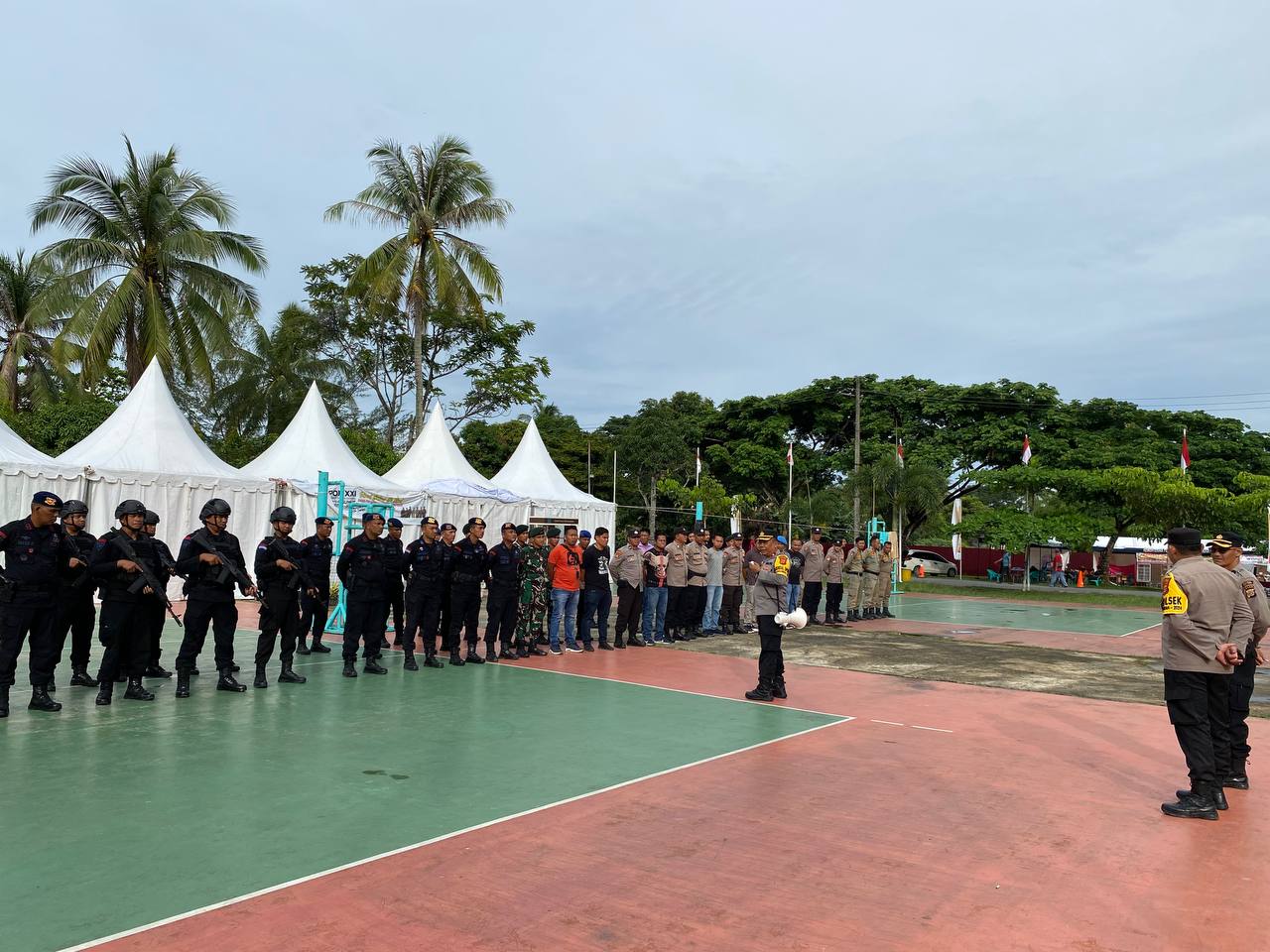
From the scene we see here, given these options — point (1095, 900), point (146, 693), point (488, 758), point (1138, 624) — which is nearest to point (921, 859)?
point (1095, 900)

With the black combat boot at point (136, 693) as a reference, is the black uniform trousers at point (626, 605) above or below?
above

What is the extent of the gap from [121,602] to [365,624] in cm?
270

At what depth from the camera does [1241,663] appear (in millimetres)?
6129

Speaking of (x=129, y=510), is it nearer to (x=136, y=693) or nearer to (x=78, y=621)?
(x=78, y=621)

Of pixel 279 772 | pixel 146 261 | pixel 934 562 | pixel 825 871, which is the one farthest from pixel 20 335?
pixel 934 562

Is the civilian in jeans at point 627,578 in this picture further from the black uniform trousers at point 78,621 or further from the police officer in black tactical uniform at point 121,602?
the black uniform trousers at point 78,621

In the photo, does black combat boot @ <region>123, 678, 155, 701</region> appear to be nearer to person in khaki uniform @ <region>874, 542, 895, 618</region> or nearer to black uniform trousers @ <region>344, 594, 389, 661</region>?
black uniform trousers @ <region>344, 594, 389, 661</region>

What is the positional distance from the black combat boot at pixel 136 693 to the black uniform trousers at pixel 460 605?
3.58 meters

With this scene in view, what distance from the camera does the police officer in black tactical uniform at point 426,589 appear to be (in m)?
10.5

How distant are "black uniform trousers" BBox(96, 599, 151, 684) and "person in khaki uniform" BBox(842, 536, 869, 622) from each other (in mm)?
13235

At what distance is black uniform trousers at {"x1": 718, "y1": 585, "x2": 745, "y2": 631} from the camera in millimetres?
15602

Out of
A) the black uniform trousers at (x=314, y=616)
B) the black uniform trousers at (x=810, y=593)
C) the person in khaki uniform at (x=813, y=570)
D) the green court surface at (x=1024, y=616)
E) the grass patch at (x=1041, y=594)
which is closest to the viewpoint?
the black uniform trousers at (x=314, y=616)

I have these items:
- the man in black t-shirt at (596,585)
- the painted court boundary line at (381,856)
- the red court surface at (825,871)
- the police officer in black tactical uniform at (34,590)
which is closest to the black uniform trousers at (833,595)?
the man in black t-shirt at (596,585)

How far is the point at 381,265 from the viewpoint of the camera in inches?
1059
